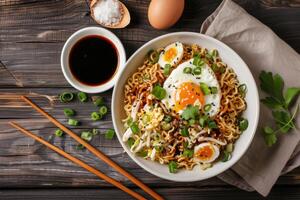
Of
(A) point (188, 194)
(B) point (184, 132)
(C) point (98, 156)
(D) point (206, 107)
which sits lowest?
(A) point (188, 194)

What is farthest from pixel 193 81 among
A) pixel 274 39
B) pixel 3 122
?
pixel 3 122

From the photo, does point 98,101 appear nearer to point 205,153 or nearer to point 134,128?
point 134,128

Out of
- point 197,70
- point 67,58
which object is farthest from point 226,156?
point 67,58

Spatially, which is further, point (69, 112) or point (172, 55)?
point (69, 112)

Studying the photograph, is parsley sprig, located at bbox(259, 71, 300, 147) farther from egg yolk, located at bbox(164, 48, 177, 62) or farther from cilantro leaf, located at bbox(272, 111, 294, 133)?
egg yolk, located at bbox(164, 48, 177, 62)

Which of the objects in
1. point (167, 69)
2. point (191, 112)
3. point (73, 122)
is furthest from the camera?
point (73, 122)

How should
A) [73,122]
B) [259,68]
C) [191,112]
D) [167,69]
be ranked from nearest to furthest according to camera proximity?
[191,112] < [167,69] < [259,68] < [73,122]
